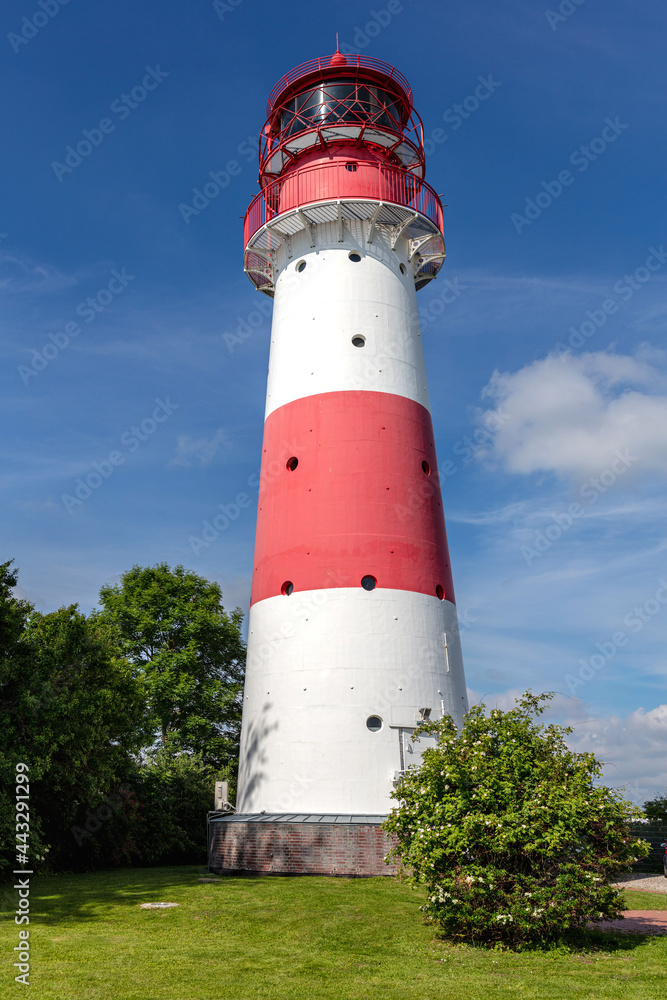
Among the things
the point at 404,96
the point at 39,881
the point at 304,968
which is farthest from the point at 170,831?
the point at 404,96

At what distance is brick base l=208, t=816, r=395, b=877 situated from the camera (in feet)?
55.2

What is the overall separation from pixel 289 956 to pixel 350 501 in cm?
1223

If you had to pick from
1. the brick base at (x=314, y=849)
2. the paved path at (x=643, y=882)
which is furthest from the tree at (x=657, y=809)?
the brick base at (x=314, y=849)

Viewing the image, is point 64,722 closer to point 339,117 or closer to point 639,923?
point 639,923

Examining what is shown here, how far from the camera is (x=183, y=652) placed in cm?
2981

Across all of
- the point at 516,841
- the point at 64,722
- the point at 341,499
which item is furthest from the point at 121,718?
the point at 516,841

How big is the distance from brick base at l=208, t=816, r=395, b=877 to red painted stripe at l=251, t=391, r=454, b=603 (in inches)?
237

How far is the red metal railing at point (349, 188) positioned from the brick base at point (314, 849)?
59.0 feet

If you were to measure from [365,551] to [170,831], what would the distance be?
42.5 feet

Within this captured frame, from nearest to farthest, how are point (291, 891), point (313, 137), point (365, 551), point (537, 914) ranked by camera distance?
1. point (537, 914)
2. point (291, 891)
3. point (365, 551)
4. point (313, 137)

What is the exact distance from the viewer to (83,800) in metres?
20.5

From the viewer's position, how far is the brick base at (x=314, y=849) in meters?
16.8

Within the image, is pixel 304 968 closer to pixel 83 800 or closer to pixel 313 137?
pixel 83 800

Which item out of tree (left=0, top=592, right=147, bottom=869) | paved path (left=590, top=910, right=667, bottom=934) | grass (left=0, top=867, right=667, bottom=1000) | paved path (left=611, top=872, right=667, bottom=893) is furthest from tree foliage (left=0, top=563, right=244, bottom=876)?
paved path (left=611, top=872, right=667, bottom=893)
